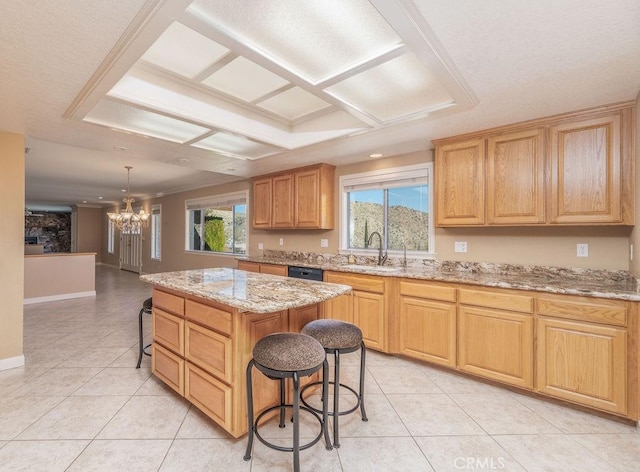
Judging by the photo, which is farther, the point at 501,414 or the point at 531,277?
the point at 531,277

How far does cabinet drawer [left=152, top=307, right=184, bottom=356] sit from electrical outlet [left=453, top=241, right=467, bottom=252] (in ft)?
8.92

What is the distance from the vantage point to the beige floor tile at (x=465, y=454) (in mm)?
1634

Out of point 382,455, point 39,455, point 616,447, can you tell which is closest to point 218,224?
point 39,455

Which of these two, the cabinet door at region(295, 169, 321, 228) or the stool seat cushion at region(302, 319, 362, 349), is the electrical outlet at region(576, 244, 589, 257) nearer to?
the stool seat cushion at region(302, 319, 362, 349)

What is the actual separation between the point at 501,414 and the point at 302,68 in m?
2.74

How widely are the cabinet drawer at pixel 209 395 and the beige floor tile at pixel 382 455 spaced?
721 millimetres

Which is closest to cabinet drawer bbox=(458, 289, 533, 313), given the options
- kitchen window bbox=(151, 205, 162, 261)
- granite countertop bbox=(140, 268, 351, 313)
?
granite countertop bbox=(140, 268, 351, 313)

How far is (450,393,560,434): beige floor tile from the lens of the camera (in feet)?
6.40

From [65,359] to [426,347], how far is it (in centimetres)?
355

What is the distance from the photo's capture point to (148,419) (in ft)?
6.64

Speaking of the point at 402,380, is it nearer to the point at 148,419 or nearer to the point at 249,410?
the point at 249,410

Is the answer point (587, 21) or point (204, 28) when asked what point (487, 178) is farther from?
point (204, 28)

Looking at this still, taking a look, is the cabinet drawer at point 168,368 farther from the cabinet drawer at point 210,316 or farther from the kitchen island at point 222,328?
the cabinet drawer at point 210,316

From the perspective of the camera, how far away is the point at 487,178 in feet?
9.11
